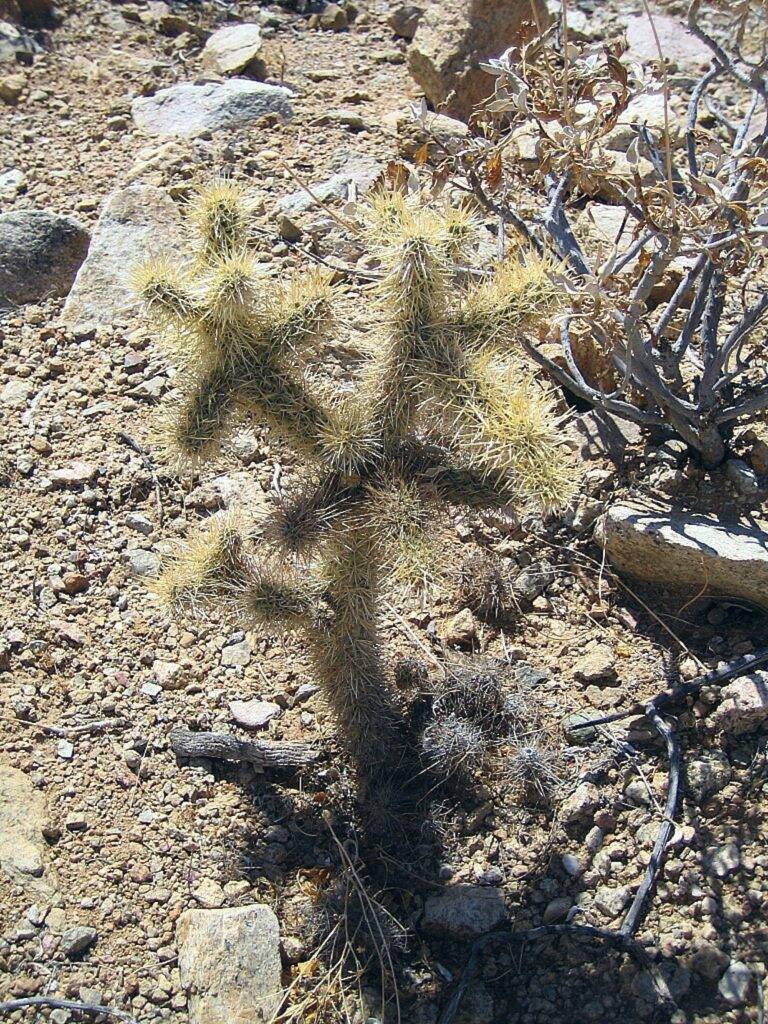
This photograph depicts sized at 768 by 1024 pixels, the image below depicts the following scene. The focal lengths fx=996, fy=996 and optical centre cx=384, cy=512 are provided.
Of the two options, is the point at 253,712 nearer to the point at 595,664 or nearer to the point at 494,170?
the point at 595,664

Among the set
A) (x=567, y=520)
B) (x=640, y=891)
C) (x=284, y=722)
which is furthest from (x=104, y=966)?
(x=567, y=520)

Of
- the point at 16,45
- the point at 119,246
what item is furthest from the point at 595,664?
the point at 16,45

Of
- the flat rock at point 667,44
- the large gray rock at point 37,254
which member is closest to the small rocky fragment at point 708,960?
the large gray rock at point 37,254

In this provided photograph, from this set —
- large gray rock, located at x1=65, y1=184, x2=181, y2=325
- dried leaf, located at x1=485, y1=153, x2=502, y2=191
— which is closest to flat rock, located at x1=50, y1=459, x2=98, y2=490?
large gray rock, located at x1=65, y1=184, x2=181, y2=325

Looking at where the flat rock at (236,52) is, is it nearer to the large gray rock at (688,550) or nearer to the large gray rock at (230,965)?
the large gray rock at (688,550)

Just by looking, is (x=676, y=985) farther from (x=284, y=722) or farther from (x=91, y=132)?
(x=91, y=132)

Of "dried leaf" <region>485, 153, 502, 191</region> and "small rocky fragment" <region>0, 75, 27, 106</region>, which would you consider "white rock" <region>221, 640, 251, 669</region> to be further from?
"small rocky fragment" <region>0, 75, 27, 106</region>
